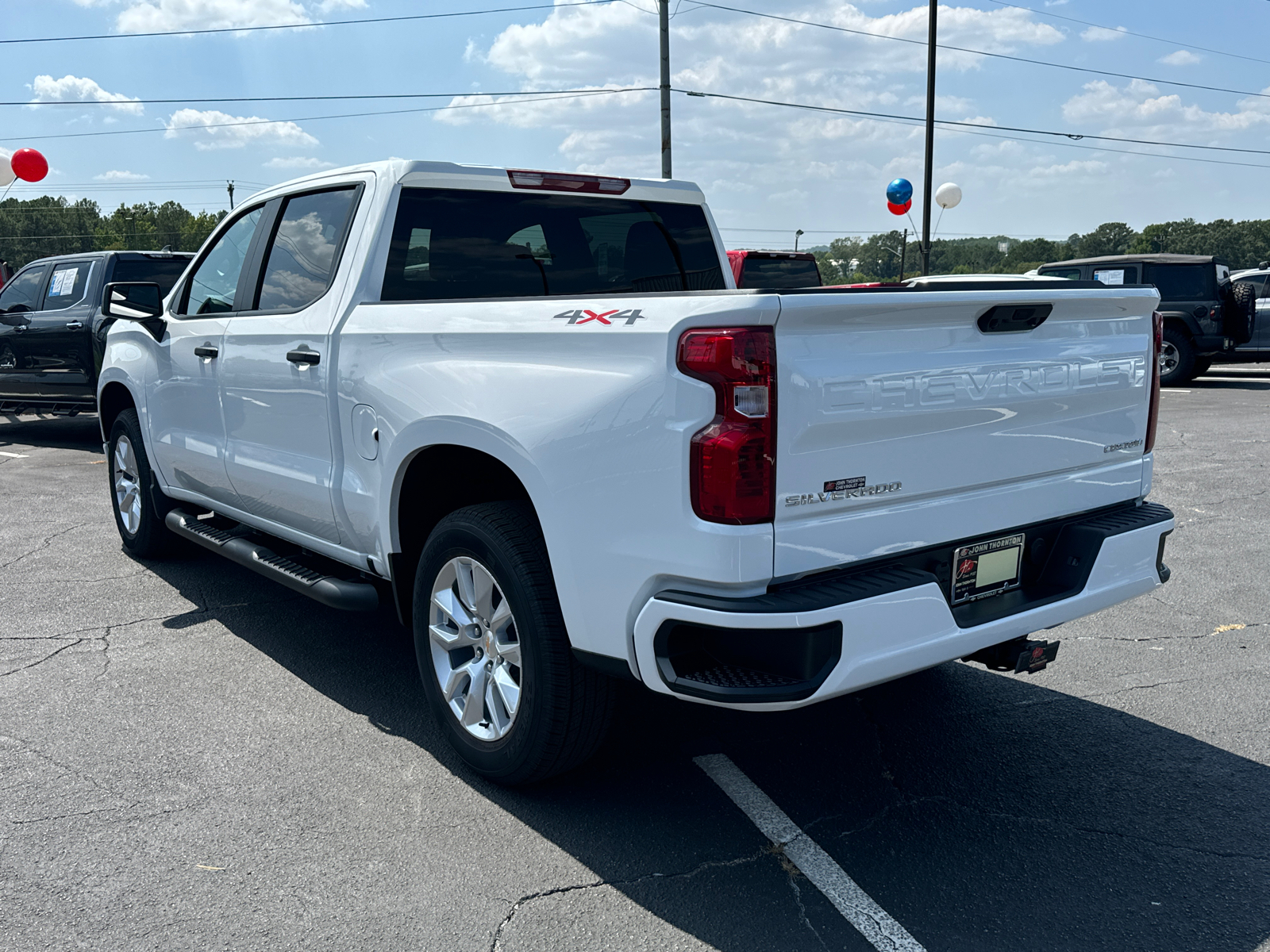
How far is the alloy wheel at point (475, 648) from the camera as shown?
328 centimetres

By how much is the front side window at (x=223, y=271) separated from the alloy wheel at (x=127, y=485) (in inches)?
51.8

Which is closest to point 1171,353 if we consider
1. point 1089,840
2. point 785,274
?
point 785,274

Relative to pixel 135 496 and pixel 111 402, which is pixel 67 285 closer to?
pixel 111 402

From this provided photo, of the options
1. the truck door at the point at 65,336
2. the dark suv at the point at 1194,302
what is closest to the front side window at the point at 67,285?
the truck door at the point at 65,336

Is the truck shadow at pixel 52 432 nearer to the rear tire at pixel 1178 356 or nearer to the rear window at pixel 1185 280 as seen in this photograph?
the rear window at pixel 1185 280

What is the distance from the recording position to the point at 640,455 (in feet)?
8.70

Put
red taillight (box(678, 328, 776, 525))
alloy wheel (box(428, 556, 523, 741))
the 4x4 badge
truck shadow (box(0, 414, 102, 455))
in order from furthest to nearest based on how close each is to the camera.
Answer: truck shadow (box(0, 414, 102, 455)), alloy wheel (box(428, 556, 523, 741)), the 4x4 badge, red taillight (box(678, 328, 776, 525))

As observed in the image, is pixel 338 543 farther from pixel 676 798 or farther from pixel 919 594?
pixel 919 594

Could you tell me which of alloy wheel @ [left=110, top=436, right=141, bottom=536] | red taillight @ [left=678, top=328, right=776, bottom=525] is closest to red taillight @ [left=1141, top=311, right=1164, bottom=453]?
red taillight @ [left=678, top=328, right=776, bottom=525]

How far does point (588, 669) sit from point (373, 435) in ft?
4.02

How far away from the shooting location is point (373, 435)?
12.1 ft

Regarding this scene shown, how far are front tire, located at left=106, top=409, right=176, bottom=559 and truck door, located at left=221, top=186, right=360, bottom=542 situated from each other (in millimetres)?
1476

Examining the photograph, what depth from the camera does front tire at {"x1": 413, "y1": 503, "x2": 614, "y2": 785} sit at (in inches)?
120

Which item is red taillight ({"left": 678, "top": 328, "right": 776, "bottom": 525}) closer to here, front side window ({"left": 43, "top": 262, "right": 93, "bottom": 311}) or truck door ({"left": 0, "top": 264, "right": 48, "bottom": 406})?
front side window ({"left": 43, "top": 262, "right": 93, "bottom": 311})
